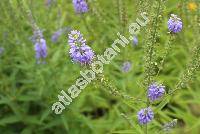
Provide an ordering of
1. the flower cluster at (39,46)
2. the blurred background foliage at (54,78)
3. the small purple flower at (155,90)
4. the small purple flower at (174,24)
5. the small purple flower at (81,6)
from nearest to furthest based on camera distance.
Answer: the small purple flower at (174,24), the small purple flower at (155,90), the small purple flower at (81,6), the flower cluster at (39,46), the blurred background foliage at (54,78)

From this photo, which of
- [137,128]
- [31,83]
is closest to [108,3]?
[31,83]

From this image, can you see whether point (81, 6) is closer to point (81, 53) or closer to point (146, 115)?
point (81, 53)

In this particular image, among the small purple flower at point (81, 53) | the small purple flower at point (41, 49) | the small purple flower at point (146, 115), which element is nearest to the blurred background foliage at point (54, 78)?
the small purple flower at point (41, 49)

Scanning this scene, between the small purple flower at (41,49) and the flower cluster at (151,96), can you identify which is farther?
the small purple flower at (41,49)

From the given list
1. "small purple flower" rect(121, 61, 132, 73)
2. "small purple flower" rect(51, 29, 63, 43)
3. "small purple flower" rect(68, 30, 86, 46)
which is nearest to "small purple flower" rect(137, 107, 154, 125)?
"small purple flower" rect(68, 30, 86, 46)

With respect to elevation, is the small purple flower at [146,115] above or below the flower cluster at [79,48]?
below

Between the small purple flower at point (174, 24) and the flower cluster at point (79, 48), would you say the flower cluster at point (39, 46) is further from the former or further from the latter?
the small purple flower at point (174, 24)

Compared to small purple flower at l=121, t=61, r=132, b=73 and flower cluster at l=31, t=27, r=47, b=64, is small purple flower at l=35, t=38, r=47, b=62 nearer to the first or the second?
flower cluster at l=31, t=27, r=47, b=64
